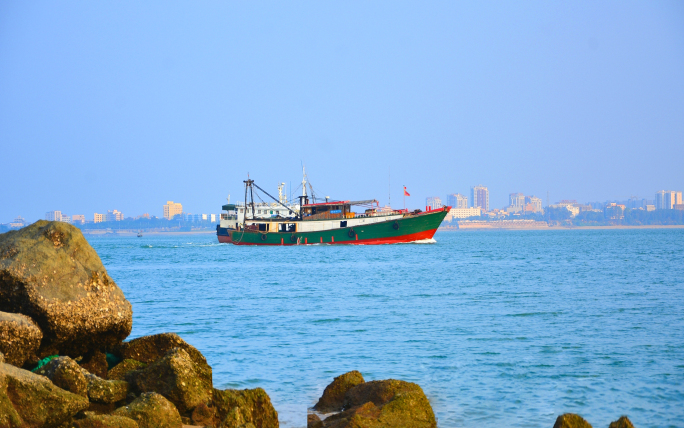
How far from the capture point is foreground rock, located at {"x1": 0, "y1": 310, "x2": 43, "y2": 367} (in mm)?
6719

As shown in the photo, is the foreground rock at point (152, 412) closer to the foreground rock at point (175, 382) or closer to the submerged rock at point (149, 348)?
the foreground rock at point (175, 382)

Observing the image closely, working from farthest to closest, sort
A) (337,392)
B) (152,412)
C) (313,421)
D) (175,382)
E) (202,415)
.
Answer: (337,392) < (313,421) < (202,415) < (175,382) < (152,412)

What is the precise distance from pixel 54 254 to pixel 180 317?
389 inches

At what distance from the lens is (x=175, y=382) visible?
6.74m

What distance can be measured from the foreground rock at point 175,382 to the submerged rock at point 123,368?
2.59 feet

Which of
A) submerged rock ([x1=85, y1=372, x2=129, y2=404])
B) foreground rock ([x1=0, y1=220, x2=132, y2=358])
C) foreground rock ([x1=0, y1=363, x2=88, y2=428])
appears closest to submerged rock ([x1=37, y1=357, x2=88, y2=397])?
submerged rock ([x1=85, y1=372, x2=129, y2=404])

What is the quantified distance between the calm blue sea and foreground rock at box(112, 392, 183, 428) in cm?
173

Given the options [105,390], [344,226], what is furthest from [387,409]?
[344,226]

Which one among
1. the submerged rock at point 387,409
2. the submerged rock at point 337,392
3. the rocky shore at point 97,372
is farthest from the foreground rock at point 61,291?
the submerged rock at point 387,409

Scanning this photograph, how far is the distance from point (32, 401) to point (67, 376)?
0.52 metres

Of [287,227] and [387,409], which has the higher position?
[287,227]

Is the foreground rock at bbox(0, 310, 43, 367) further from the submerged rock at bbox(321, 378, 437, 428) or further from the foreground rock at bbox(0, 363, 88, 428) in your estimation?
the submerged rock at bbox(321, 378, 437, 428)

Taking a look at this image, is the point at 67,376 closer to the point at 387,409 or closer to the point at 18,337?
the point at 18,337

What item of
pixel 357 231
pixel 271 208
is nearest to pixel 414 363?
pixel 357 231
